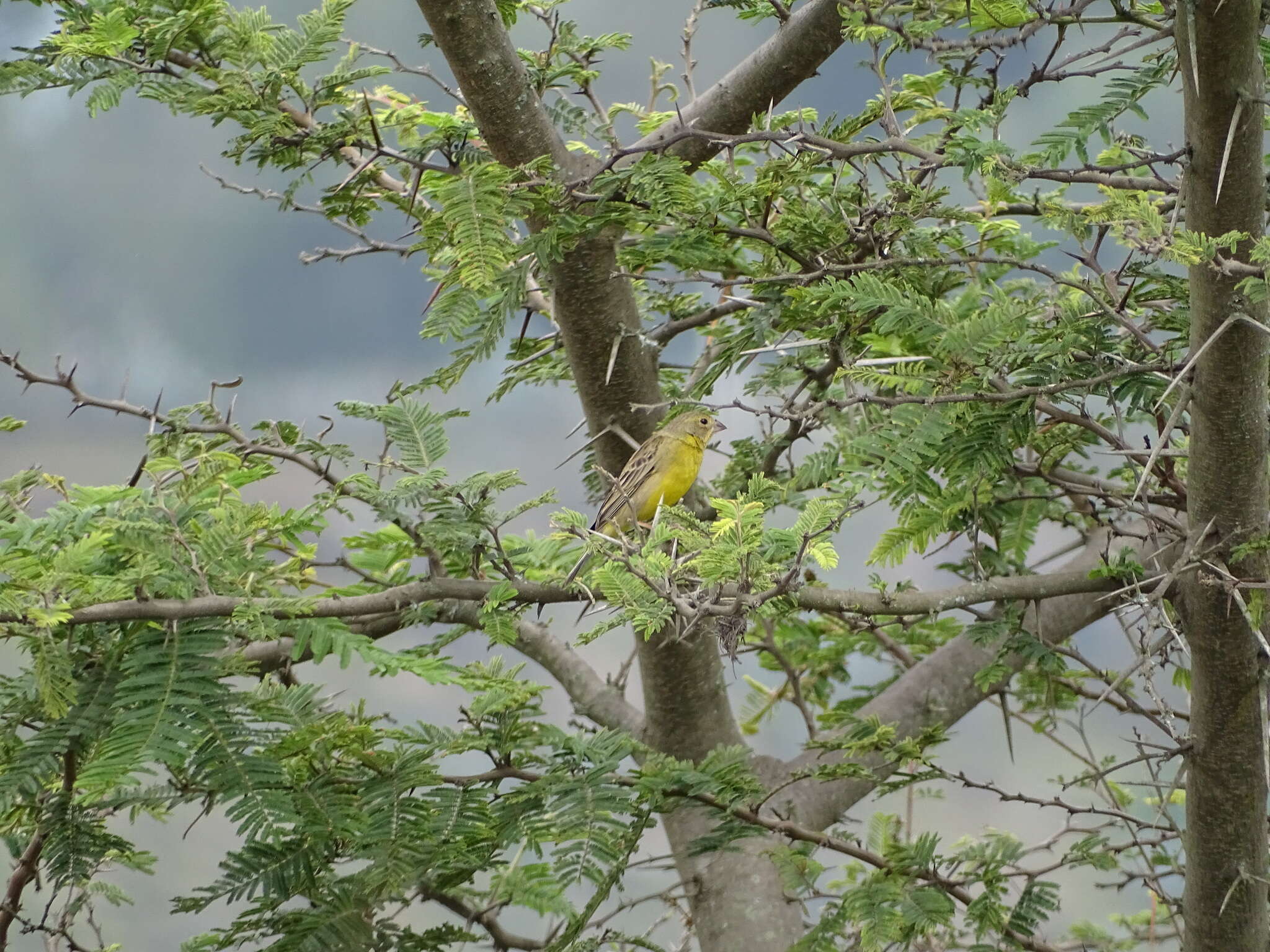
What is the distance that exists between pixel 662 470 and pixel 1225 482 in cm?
185

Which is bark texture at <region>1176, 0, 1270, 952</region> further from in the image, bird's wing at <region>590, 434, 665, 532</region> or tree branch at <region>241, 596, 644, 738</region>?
tree branch at <region>241, 596, 644, 738</region>

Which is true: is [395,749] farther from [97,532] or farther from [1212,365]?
[1212,365]

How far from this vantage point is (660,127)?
11.1 ft

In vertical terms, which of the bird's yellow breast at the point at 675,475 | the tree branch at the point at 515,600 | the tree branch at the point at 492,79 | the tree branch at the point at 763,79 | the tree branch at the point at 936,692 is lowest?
the tree branch at the point at 515,600

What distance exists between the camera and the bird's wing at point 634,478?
357cm

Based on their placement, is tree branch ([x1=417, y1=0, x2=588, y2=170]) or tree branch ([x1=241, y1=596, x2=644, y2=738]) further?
tree branch ([x1=241, y1=596, x2=644, y2=738])

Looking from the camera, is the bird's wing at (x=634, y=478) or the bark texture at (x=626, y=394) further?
the bird's wing at (x=634, y=478)

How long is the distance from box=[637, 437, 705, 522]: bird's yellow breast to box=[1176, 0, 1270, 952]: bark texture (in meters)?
1.68

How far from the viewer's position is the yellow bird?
3.70m

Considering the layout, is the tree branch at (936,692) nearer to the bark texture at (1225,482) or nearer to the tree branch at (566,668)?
the tree branch at (566,668)

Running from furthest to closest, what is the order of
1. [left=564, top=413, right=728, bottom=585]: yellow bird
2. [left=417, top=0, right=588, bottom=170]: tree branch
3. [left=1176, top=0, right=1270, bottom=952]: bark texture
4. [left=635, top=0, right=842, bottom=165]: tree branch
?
[left=564, top=413, right=728, bottom=585]: yellow bird, [left=635, top=0, right=842, bottom=165]: tree branch, [left=417, top=0, right=588, bottom=170]: tree branch, [left=1176, top=0, right=1270, bottom=952]: bark texture

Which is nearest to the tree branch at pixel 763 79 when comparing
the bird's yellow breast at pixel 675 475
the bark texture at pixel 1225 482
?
the bird's yellow breast at pixel 675 475

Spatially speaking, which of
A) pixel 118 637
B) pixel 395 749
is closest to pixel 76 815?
pixel 118 637

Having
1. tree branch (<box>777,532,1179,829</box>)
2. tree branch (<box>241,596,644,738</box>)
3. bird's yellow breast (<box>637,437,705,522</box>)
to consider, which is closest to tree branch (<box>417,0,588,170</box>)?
bird's yellow breast (<box>637,437,705,522</box>)
